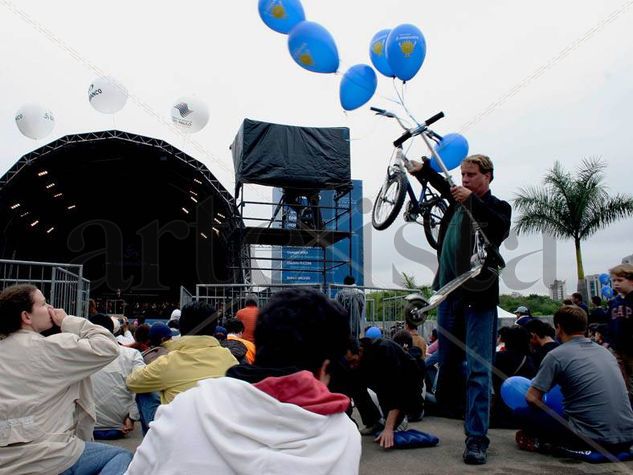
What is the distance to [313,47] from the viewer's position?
23.8 ft

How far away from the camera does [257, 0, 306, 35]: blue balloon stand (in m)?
7.43

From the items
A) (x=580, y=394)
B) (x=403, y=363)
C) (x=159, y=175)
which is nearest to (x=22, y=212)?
(x=159, y=175)

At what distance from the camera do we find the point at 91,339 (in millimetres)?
2506

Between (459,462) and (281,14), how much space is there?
6.14m

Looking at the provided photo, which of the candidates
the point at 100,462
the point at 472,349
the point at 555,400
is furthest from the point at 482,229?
the point at 100,462

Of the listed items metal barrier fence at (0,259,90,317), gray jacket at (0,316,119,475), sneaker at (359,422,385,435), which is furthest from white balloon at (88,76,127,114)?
gray jacket at (0,316,119,475)

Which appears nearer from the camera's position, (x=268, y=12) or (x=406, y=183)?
(x=406, y=183)

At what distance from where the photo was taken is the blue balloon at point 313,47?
285 inches

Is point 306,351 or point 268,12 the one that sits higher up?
point 268,12

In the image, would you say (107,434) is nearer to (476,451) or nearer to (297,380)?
(476,451)

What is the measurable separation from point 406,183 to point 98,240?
18902 millimetres

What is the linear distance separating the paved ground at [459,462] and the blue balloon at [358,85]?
15.0 ft

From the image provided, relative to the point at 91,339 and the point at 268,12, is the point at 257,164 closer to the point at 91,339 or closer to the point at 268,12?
the point at 268,12

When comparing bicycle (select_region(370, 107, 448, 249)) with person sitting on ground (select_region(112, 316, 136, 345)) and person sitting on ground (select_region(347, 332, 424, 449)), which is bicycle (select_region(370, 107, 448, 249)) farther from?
person sitting on ground (select_region(112, 316, 136, 345))
